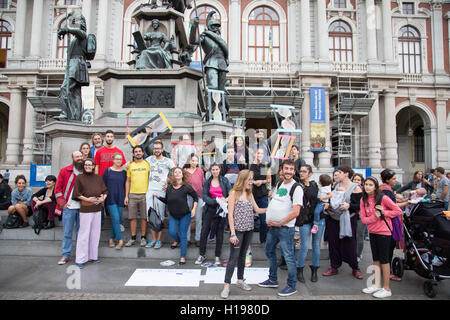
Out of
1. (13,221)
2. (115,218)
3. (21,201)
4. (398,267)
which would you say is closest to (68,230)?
(115,218)

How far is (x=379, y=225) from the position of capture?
3.79m

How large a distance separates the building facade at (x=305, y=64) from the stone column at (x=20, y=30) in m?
0.09

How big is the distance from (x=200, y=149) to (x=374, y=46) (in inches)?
989

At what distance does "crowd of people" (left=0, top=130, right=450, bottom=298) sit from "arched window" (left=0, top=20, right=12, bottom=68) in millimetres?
29749

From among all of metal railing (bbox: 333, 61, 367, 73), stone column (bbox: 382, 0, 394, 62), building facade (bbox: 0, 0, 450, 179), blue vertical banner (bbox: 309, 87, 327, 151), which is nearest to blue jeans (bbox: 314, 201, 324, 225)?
building facade (bbox: 0, 0, 450, 179)

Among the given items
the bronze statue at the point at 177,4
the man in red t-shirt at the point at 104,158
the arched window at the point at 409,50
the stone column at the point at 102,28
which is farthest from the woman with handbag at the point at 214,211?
the arched window at the point at 409,50

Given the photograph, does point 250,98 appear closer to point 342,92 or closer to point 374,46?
point 342,92

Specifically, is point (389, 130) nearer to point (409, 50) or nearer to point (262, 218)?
point (409, 50)

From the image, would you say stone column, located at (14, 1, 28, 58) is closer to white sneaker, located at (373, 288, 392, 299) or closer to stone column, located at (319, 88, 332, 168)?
stone column, located at (319, 88, 332, 168)

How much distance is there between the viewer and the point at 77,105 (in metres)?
7.20


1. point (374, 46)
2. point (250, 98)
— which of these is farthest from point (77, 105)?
point (374, 46)

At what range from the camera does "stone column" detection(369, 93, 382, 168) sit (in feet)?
79.9

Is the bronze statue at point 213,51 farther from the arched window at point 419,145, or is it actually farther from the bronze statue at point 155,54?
the arched window at point 419,145

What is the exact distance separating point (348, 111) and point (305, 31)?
7.64 metres
